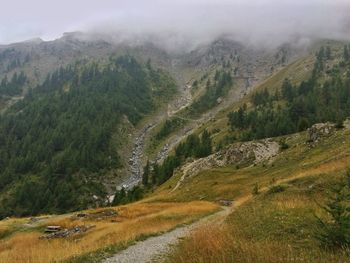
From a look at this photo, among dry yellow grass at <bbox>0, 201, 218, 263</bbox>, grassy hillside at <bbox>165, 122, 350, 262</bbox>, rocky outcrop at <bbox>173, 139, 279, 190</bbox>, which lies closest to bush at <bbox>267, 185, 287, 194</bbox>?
grassy hillside at <bbox>165, 122, 350, 262</bbox>

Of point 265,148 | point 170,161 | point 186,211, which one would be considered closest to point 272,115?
point 170,161

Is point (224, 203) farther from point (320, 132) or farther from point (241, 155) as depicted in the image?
point (241, 155)

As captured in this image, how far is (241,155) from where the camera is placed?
3757 inches

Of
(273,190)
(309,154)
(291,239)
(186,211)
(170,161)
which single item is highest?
(291,239)

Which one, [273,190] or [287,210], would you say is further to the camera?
Answer: [273,190]

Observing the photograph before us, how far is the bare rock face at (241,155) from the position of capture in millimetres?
93312

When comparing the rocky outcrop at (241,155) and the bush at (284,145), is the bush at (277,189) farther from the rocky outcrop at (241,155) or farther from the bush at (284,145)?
the bush at (284,145)

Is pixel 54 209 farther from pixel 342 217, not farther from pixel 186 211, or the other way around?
pixel 342 217

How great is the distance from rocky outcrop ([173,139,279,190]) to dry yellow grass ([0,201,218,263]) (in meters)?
43.5

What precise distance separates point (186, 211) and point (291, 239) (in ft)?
95.9

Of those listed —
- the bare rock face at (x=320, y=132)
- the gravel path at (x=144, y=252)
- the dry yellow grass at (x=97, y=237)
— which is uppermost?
the gravel path at (x=144, y=252)

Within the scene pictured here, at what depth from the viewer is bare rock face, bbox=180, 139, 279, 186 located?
93.3m

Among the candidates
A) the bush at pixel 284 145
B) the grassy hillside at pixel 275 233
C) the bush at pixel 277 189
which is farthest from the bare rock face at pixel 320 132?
the bush at pixel 277 189

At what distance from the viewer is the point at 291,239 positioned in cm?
1570
